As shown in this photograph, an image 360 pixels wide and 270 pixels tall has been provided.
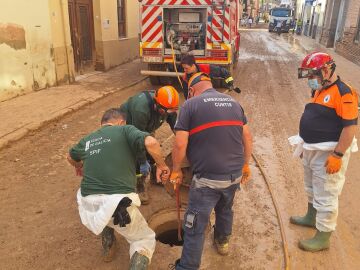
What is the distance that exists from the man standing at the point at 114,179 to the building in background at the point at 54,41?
20.4 feet

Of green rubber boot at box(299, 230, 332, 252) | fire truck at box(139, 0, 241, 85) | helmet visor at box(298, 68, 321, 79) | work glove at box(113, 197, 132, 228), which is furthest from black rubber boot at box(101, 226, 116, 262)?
fire truck at box(139, 0, 241, 85)

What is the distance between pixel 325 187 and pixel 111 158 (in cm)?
213

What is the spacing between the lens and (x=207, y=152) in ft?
9.36

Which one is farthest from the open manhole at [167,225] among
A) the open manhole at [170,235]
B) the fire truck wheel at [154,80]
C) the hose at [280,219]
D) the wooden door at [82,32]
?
the wooden door at [82,32]

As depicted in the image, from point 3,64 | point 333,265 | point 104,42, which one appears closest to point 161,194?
point 333,265

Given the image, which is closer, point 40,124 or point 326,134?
point 326,134

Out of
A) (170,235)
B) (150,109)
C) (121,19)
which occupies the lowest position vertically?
(170,235)

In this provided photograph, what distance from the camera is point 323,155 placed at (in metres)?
3.44

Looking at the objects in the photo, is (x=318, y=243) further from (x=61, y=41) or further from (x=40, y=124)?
(x=61, y=41)

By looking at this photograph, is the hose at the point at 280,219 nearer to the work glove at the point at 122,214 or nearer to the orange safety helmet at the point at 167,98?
the work glove at the point at 122,214

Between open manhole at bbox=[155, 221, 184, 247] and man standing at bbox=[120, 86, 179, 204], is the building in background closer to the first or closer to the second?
man standing at bbox=[120, 86, 179, 204]

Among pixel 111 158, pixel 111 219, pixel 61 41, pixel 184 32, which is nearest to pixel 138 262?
pixel 111 219

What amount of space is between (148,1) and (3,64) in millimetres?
4192

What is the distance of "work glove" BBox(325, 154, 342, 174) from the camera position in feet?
10.5
